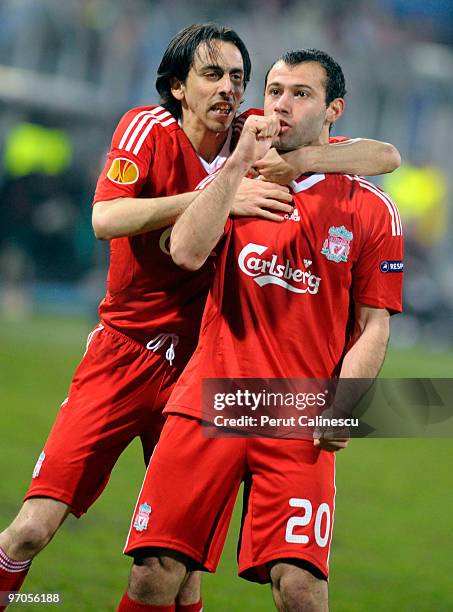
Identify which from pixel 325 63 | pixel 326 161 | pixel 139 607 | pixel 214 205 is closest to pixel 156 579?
pixel 139 607

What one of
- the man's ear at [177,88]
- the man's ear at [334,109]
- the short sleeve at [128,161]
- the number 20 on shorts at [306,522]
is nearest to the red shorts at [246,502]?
the number 20 on shorts at [306,522]

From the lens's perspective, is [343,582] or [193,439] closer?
[193,439]

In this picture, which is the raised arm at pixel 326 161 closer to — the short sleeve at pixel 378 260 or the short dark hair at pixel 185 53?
the short sleeve at pixel 378 260

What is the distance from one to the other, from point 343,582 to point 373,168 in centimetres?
324

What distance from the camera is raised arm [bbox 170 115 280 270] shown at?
3965mm

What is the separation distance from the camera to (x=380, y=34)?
29.3 metres

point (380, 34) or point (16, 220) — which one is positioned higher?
point (380, 34)

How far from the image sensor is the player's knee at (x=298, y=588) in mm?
3979

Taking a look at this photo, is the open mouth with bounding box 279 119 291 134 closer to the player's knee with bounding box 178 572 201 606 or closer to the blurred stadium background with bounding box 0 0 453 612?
the player's knee with bounding box 178 572 201 606

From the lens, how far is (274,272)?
4.20m

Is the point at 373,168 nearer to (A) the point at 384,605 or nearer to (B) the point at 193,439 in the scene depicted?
(B) the point at 193,439

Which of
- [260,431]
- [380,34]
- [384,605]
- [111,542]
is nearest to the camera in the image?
[260,431]

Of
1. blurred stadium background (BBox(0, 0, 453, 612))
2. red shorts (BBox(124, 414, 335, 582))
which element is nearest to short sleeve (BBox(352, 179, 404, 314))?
red shorts (BBox(124, 414, 335, 582))

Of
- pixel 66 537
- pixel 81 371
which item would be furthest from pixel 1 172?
pixel 81 371
